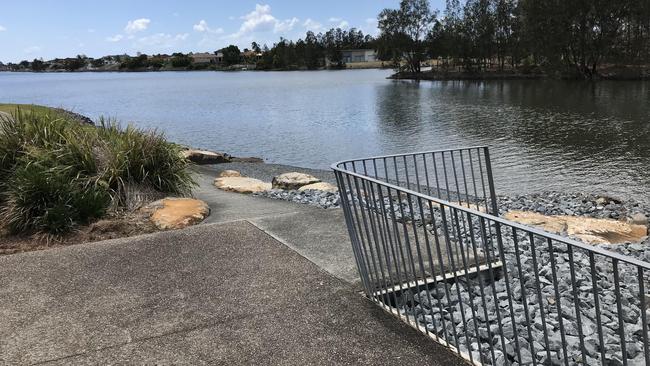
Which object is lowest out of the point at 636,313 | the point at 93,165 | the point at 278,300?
the point at 636,313

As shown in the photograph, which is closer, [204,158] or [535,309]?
[535,309]

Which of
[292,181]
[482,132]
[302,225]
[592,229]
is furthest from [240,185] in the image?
[482,132]

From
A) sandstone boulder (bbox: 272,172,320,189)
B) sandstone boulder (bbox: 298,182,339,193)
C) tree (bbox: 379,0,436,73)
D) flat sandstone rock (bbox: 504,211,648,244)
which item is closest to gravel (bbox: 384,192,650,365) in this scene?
flat sandstone rock (bbox: 504,211,648,244)

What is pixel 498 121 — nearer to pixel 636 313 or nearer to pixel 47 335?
pixel 636 313

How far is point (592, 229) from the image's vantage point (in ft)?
27.3

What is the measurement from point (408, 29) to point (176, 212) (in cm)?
9966

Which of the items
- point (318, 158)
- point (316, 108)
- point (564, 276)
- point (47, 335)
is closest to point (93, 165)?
point (47, 335)

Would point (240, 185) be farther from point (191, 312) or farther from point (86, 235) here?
point (191, 312)

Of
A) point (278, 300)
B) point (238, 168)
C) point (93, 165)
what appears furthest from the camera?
point (238, 168)

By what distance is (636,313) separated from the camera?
184 inches

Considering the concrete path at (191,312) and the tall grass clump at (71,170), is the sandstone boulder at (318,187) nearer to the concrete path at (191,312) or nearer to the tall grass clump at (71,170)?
the tall grass clump at (71,170)

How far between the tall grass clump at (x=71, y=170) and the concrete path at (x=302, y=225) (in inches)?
42.3

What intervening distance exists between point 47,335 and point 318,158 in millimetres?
17784

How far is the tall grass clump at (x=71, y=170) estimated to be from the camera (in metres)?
6.69
